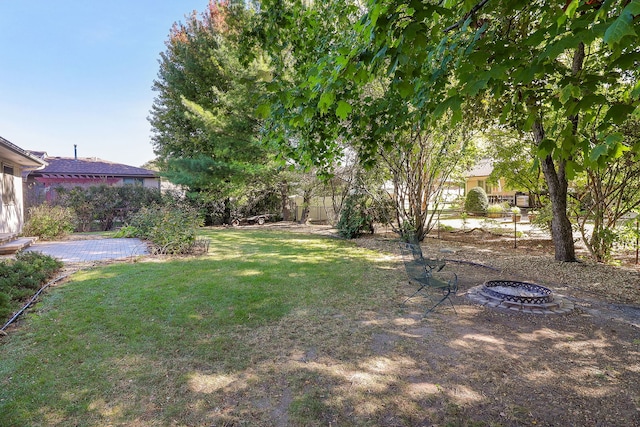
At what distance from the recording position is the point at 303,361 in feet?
10.2

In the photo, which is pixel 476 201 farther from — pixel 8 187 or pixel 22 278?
pixel 8 187

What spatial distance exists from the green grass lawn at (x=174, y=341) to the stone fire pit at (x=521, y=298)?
55.2 inches

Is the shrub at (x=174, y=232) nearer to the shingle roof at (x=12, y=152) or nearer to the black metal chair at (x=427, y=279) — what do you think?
the shingle roof at (x=12, y=152)

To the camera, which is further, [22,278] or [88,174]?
[88,174]

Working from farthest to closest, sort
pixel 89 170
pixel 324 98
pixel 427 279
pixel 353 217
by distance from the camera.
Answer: pixel 89 170, pixel 353 217, pixel 427 279, pixel 324 98

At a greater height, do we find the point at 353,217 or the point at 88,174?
the point at 88,174

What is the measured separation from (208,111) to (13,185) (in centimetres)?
743

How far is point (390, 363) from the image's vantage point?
3.06m

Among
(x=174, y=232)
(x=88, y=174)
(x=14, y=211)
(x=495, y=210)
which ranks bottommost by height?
(x=174, y=232)

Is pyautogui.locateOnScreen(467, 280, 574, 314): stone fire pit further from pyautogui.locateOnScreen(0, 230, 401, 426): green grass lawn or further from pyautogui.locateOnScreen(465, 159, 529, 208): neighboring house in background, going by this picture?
pyautogui.locateOnScreen(465, 159, 529, 208): neighboring house in background

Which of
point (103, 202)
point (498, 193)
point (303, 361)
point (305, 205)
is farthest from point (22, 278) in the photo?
point (498, 193)

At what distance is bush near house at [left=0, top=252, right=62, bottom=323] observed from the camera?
13.9ft

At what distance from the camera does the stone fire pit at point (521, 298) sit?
4418 millimetres

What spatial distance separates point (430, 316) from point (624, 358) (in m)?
1.88
